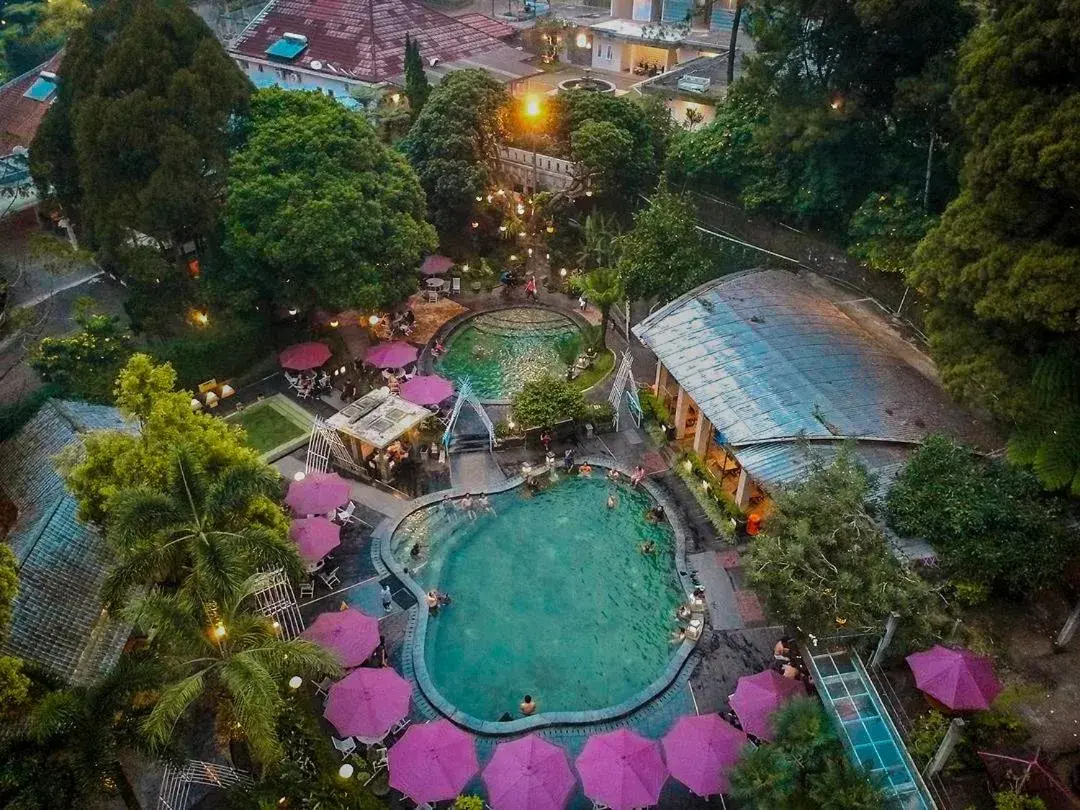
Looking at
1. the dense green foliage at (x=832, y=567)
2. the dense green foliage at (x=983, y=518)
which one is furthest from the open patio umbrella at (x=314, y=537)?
the dense green foliage at (x=983, y=518)

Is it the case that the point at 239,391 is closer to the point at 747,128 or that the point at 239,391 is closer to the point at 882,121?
the point at 747,128

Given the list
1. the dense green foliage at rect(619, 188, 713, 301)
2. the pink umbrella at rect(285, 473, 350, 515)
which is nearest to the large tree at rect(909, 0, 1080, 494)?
the dense green foliage at rect(619, 188, 713, 301)

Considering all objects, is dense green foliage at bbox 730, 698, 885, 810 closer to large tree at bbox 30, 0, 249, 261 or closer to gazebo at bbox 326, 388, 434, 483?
gazebo at bbox 326, 388, 434, 483

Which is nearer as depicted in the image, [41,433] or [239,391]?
[41,433]

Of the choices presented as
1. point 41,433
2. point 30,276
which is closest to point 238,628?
point 41,433

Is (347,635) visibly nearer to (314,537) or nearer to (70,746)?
(314,537)

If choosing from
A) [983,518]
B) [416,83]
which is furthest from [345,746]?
[416,83]
